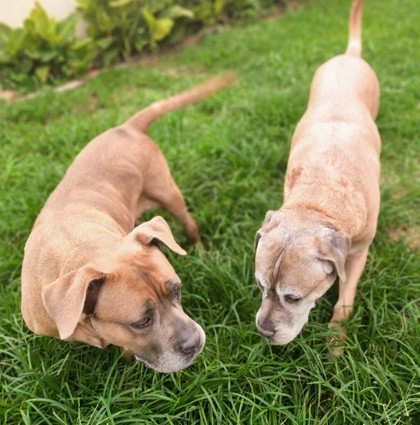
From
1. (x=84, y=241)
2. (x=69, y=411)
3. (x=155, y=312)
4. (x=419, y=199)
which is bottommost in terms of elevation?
(x=419, y=199)

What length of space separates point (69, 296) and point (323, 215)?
1720mm

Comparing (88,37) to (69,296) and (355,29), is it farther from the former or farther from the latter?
(69,296)

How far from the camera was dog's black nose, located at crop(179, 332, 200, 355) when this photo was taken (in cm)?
270

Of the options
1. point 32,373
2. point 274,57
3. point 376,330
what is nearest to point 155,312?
point 32,373

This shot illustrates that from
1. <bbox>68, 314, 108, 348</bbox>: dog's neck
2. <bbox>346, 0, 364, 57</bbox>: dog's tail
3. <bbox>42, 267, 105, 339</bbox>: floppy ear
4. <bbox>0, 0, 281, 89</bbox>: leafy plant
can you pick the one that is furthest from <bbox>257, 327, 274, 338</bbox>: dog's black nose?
<bbox>0, 0, 281, 89</bbox>: leafy plant

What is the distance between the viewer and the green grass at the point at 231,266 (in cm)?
291

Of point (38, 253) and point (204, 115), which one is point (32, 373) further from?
point (204, 115)

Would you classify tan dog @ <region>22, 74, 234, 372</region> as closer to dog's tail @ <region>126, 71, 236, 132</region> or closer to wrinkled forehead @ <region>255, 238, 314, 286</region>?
Answer: dog's tail @ <region>126, 71, 236, 132</region>

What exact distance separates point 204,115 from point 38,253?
3.72 m

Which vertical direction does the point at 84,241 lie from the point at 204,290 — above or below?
above

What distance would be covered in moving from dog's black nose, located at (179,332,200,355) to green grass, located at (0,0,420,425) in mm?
353

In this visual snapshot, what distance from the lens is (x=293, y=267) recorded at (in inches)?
113

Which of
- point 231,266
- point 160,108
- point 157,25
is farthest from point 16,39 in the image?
point 231,266

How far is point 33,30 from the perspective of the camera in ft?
23.6
